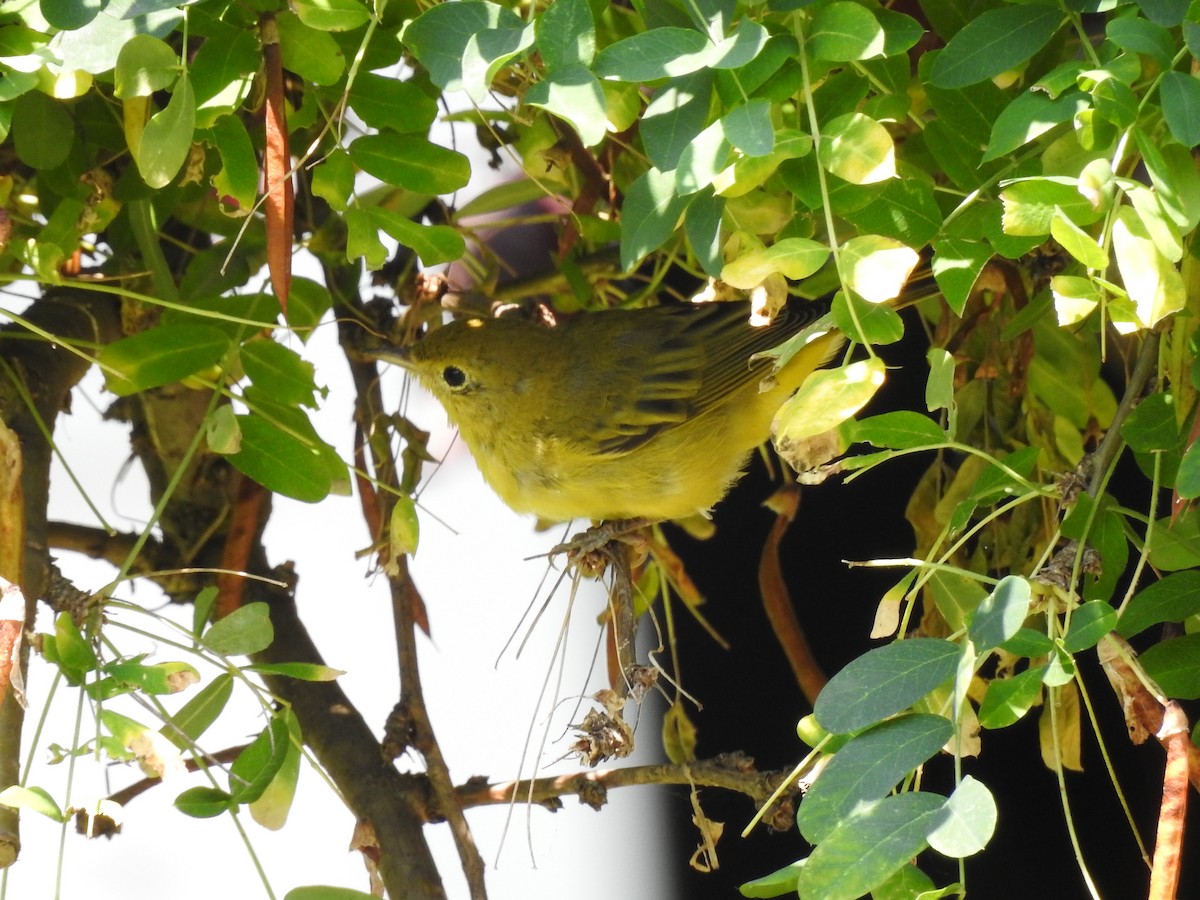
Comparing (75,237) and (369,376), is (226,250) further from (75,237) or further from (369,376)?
(369,376)

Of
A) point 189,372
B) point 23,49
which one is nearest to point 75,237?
point 189,372

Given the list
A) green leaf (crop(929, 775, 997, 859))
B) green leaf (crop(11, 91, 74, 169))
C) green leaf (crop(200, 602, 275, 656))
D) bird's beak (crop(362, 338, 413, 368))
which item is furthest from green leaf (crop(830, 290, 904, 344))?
bird's beak (crop(362, 338, 413, 368))

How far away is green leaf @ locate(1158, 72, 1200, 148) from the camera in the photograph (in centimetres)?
90

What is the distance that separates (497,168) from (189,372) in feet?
2.47

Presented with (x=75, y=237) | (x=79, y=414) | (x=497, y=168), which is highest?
(x=79, y=414)

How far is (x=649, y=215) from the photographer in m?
1.08

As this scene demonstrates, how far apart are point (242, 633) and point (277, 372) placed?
1.24 feet

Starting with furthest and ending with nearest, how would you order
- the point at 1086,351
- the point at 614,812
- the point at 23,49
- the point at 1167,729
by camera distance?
the point at 614,812, the point at 1086,351, the point at 23,49, the point at 1167,729

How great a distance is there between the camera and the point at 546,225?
2.29 m

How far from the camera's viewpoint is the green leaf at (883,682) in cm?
96

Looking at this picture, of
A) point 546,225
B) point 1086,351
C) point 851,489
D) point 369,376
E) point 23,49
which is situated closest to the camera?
point 23,49

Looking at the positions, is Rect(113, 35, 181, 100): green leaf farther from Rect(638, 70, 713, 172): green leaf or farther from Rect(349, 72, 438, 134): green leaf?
Rect(638, 70, 713, 172): green leaf

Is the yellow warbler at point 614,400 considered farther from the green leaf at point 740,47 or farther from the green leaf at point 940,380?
the green leaf at point 740,47

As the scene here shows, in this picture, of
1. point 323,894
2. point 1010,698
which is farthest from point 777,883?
point 323,894
